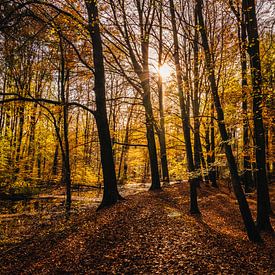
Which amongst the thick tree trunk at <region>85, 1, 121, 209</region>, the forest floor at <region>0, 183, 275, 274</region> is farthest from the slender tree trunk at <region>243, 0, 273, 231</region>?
the thick tree trunk at <region>85, 1, 121, 209</region>

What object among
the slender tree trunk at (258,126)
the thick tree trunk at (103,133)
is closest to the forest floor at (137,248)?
the slender tree trunk at (258,126)

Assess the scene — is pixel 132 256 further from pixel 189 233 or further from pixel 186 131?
pixel 186 131

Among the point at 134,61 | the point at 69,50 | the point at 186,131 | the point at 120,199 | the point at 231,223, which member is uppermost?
the point at 69,50

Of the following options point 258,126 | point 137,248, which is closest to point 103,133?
point 137,248

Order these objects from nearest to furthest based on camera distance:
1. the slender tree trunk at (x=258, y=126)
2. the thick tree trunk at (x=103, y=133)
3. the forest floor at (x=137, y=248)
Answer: the forest floor at (x=137, y=248), the slender tree trunk at (x=258, y=126), the thick tree trunk at (x=103, y=133)

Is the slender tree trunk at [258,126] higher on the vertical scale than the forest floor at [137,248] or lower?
higher

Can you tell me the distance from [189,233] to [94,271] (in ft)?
10.2

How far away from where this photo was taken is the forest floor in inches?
207

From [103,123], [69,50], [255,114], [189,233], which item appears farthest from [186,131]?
[69,50]

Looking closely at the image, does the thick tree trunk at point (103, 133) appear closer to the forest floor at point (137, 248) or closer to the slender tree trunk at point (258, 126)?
the forest floor at point (137, 248)

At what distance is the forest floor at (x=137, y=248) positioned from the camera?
5266mm

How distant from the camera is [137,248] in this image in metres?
6.00

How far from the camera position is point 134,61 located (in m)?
14.9

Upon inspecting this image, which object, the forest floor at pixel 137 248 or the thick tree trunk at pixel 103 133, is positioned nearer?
the forest floor at pixel 137 248
